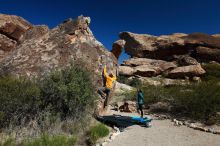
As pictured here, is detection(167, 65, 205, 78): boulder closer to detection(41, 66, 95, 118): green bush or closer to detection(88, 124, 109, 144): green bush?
detection(41, 66, 95, 118): green bush

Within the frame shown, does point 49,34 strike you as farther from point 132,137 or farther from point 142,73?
point 142,73

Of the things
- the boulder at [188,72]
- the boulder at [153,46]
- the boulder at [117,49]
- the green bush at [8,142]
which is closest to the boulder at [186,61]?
the boulder at [153,46]

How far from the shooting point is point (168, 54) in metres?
49.6

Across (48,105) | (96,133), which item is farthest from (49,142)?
(48,105)

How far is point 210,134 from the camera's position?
9.13 metres

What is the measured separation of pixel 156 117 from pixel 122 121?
2540mm

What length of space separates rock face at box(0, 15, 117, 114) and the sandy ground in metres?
3.12

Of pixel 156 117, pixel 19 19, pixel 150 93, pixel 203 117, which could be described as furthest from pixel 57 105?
pixel 19 19

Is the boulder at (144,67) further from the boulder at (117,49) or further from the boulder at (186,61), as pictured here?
the boulder at (117,49)

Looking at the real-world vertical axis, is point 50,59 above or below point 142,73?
below

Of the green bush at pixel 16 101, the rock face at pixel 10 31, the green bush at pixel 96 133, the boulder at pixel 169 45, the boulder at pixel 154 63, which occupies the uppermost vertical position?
the boulder at pixel 169 45

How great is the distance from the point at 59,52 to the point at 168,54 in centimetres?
3973

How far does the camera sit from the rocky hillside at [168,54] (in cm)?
3666

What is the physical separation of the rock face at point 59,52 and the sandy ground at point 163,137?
3.12 m
